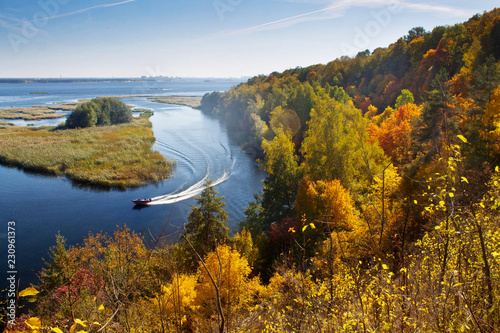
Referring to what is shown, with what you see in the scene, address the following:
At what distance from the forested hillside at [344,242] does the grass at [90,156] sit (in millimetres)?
15393

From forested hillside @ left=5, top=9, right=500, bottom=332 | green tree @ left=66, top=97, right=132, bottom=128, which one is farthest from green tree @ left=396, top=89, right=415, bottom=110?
green tree @ left=66, top=97, right=132, bottom=128

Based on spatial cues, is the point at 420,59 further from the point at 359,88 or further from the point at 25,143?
the point at 25,143

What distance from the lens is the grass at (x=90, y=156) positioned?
36.4 m

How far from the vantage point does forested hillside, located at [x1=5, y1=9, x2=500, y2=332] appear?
4477 mm

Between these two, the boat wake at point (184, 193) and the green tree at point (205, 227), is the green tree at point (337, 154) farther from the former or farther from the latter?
the boat wake at point (184, 193)

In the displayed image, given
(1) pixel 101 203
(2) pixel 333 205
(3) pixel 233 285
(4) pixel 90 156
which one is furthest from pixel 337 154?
(4) pixel 90 156

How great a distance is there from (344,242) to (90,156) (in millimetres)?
40799

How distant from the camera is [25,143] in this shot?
48.2 m

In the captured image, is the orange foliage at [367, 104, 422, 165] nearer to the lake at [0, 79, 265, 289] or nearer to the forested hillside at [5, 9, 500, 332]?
the forested hillside at [5, 9, 500, 332]

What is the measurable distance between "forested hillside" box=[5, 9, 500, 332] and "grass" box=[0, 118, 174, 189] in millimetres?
15393

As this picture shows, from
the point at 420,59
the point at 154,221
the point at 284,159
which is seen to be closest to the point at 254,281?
the point at 284,159

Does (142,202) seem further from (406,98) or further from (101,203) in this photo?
(406,98)

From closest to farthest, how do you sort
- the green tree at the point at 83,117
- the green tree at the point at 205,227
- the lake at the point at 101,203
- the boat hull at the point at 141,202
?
the green tree at the point at 205,227, the lake at the point at 101,203, the boat hull at the point at 141,202, the green tree at the point at 83,117

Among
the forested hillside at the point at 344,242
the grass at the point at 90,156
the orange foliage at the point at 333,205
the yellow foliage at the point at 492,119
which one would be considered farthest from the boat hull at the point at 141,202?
the yellow foliage at the point at 492,119
